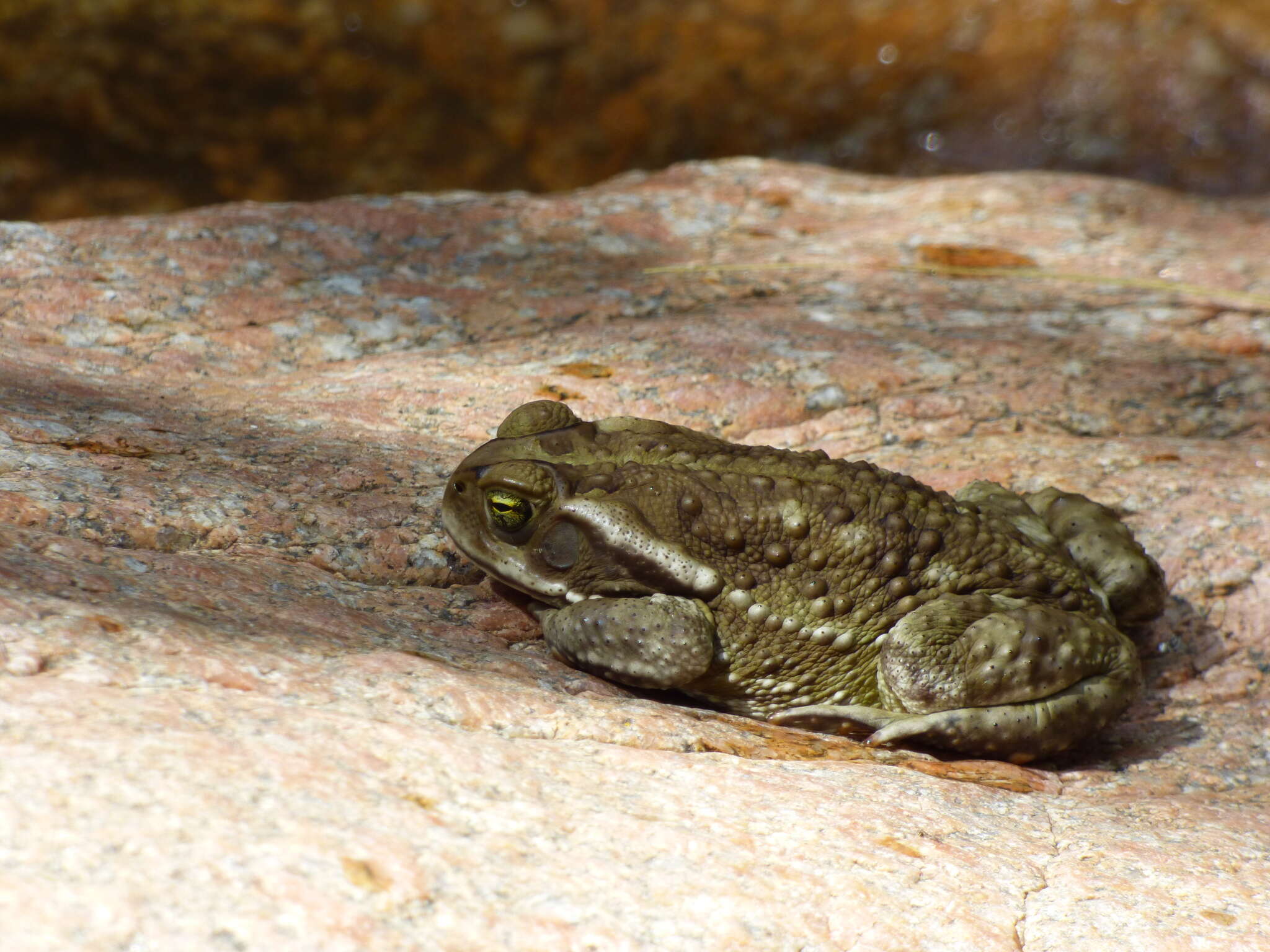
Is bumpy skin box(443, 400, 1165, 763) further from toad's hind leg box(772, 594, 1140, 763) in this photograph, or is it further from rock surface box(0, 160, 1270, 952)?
Result: rock surface box(0, 160, 1270, 952)

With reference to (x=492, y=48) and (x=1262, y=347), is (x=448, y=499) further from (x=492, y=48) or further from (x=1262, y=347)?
(x=492, y=48)

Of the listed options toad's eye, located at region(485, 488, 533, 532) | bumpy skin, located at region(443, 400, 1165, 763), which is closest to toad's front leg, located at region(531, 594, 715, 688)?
bumpy skin, located at region(443, 400, 1165, 763)

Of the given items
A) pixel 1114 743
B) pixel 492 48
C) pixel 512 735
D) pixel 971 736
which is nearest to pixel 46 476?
pixel 512 735

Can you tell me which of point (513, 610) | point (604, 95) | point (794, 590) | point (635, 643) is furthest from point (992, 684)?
point (604, 95)

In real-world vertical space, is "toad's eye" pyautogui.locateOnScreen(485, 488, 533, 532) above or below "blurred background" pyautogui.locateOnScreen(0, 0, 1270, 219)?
below

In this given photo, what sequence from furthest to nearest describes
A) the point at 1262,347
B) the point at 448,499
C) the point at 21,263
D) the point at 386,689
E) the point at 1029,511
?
1. the point at 1262,347
2. the point at 21,263
3. the point at 1029,511
4. the point at 448,499
5. the point at 386,689

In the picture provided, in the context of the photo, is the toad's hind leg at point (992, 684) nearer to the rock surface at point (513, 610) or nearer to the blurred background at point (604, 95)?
the rock surface at point (513, 610)

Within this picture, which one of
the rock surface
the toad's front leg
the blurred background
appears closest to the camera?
the rock surface

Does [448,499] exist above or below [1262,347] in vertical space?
below
